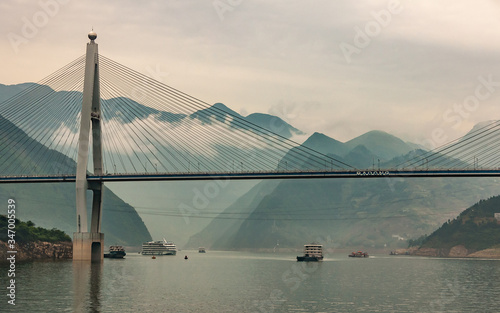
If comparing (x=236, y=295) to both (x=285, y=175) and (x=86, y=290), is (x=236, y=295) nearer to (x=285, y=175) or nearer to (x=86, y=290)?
(x=86, y=290)

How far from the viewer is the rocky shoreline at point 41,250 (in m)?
150

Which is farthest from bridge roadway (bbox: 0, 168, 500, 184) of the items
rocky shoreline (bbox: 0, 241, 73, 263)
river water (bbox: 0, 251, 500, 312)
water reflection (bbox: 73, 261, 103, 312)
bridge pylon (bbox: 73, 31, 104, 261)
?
river water (bbox: 0, 251, 500, 312)

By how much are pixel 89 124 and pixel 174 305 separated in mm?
71064

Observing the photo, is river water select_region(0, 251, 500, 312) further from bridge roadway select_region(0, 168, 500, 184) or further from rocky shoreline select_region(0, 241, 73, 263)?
rocky shoreline select_region(0, 241, 73, 263)

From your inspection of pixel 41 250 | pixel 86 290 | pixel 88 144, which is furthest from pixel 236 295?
pixel 41 250

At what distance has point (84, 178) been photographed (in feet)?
429

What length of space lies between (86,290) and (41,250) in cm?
9007

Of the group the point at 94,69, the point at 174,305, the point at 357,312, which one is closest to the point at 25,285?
the point at 174,305

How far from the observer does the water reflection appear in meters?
61.6

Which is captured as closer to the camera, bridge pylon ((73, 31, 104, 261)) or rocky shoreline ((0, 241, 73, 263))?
bridge pylon ((73, 31, 104, 261))

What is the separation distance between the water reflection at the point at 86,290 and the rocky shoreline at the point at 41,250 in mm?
44093

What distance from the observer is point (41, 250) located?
160000mm

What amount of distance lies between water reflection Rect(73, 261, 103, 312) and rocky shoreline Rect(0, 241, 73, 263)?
44093 mm

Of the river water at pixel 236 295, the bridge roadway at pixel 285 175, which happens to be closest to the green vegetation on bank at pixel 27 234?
the bridge roadway at pixel 285 175
